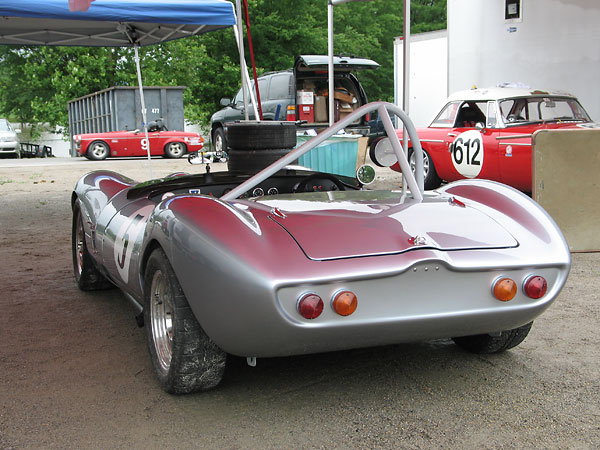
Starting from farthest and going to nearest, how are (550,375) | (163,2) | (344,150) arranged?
(344,150) → (163,2) → (550,375)

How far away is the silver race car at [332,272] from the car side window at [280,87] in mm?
12257

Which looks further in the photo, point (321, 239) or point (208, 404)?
point (208, 404)

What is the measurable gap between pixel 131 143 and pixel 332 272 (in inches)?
715

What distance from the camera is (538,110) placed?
28.6ft

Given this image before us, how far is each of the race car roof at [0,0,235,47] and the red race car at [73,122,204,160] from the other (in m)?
9.04

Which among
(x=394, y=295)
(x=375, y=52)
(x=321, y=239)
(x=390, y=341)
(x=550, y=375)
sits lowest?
(x=550, y=375)

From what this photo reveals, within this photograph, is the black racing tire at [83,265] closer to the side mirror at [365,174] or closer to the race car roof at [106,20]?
the side mirror at [365,174]

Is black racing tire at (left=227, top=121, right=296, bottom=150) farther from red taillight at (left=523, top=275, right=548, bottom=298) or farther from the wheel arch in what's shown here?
red taillight at (left=523, top=275, right=548, bottom=298)

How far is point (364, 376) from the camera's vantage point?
2996 millimetres

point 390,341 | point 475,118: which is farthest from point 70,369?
point 475,118

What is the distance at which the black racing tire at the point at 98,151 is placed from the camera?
19531 millimetres

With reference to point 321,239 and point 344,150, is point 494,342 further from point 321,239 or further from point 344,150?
point 344,150

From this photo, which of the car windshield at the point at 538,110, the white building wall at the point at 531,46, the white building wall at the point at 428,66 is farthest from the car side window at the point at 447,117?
the white building wall at the point at 428,66

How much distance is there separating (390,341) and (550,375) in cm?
94
